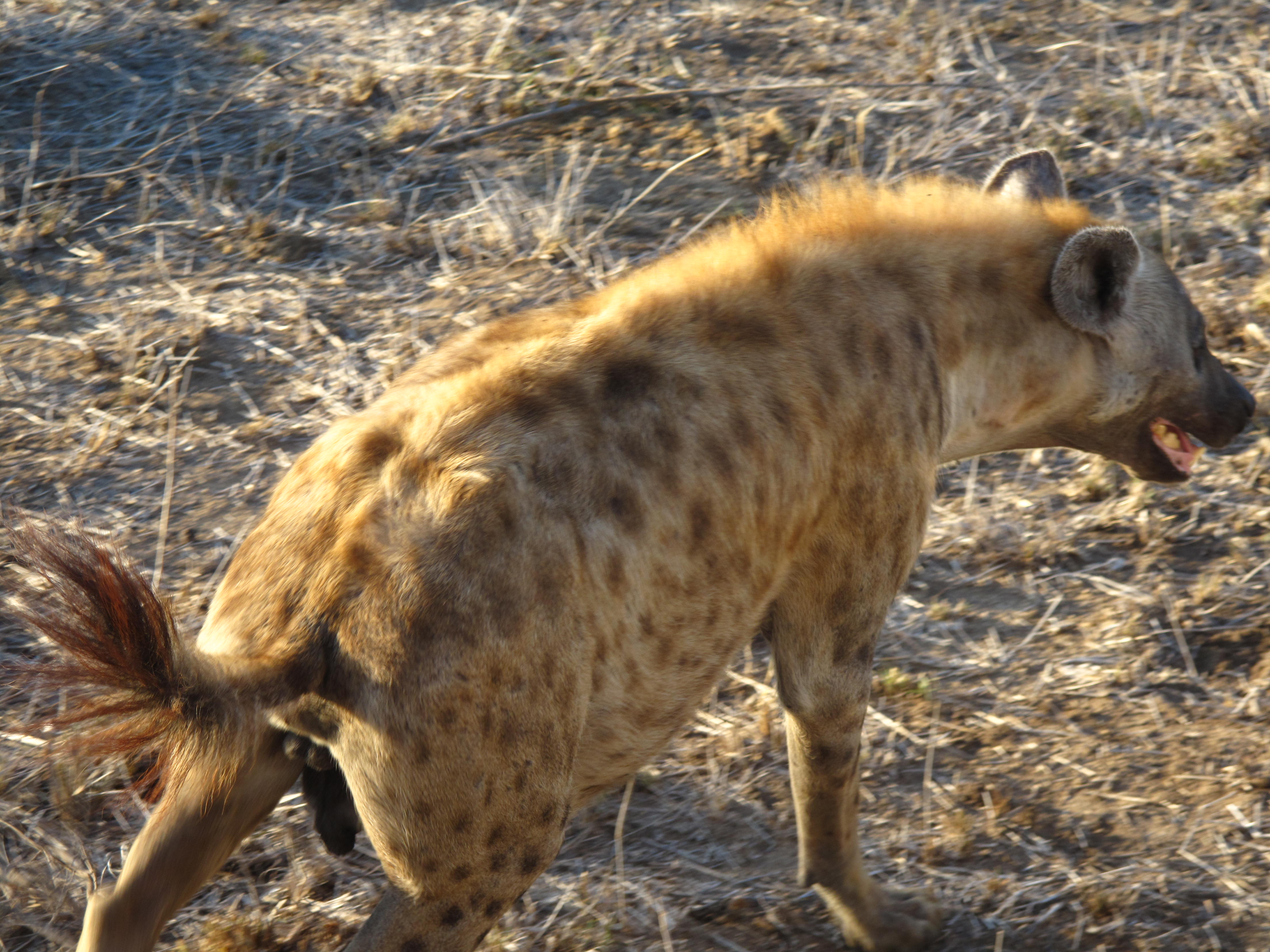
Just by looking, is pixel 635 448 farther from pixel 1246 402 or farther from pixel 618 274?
pixel 618 274

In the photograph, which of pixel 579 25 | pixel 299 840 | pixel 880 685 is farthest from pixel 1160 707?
pixel 579 25

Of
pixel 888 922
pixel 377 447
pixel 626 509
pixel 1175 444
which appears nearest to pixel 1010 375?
pixel 1175 444

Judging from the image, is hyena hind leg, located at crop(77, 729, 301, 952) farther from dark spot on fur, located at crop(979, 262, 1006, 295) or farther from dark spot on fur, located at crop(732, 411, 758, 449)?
dark spot on fur, located at crop(979, 262, 1006, 295)

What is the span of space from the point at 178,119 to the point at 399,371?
6.05 feet

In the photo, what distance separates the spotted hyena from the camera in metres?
1.88

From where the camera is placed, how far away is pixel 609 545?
2.11 meters

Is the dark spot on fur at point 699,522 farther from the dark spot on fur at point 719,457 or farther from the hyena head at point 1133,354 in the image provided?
the hyena head at point 1133,354

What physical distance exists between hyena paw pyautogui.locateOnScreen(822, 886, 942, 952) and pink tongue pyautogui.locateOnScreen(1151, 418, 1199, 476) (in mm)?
1176

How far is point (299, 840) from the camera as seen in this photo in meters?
2.89

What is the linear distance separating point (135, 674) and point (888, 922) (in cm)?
167

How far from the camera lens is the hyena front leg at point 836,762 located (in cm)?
247

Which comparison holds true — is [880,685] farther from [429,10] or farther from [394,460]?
[429,10]

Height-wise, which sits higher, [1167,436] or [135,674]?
[135,674]

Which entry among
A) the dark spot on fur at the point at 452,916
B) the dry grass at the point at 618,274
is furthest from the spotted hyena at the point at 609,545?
the dry grass at the point at 618,274
